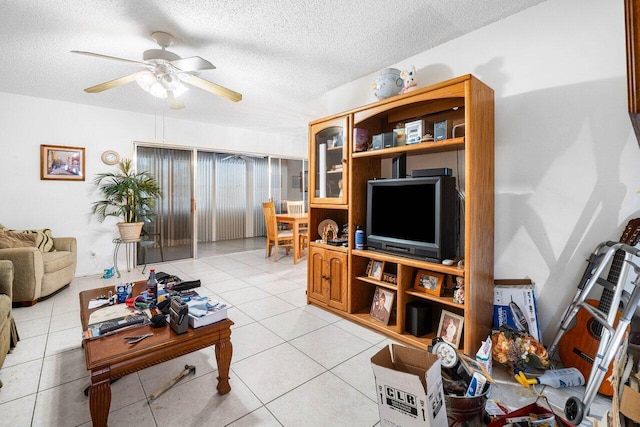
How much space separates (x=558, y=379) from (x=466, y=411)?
1.11 metres

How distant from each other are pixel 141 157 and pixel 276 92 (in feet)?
9.26

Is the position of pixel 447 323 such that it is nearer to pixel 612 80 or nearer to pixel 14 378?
pixel 612 80

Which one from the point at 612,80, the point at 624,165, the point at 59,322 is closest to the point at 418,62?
the point at 612,80

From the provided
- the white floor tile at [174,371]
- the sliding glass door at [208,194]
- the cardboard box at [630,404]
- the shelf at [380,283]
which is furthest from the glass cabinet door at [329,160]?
the sliding glass door at [208,194]

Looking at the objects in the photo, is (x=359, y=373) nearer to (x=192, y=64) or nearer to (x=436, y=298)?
(x=436, y=298)

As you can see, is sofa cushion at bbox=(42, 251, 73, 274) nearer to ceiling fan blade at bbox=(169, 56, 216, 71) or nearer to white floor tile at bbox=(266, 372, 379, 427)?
ceiling fan blade at bbox=(169, 56, 216, 71)

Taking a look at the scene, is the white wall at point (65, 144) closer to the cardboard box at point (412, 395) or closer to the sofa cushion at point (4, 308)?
the sofa cushion at point (4, 308)

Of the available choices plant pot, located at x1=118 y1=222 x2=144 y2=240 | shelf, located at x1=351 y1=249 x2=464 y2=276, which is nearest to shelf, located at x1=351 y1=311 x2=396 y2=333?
shelf, located at x1=351 y1=249 x2=464 y2=276

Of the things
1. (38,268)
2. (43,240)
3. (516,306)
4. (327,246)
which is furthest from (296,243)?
(516,306)

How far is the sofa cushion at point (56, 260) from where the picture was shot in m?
3.31

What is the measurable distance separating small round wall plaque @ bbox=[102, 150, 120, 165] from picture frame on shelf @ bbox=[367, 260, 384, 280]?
441 centimetres

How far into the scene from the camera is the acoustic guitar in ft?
5.71

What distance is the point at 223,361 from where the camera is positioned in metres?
1.72

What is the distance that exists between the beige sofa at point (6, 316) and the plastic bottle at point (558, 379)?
3434 mm
